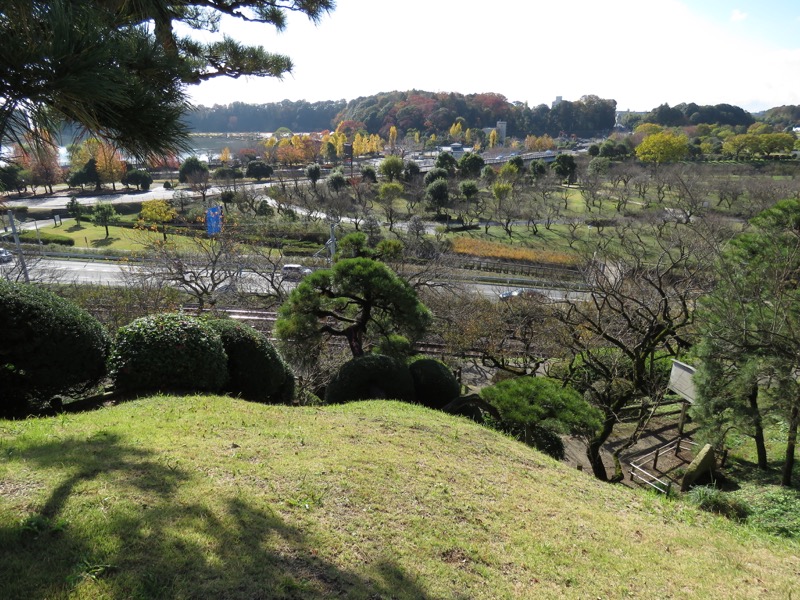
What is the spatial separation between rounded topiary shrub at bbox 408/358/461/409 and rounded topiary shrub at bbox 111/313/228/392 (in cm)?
400

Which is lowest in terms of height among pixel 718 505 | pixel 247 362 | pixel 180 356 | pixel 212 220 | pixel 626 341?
pixel 626 341

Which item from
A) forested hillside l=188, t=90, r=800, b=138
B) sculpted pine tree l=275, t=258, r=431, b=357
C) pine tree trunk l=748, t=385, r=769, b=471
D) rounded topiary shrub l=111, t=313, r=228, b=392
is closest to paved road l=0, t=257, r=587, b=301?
pine tree trunk l=748, t=385, r=769, b=471

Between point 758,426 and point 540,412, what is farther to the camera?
point 758,426

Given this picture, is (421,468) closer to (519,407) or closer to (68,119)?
(519,407)

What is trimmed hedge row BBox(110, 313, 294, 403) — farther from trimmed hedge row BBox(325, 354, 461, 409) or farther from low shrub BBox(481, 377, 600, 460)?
low shrub BBox(481, 377, 600, 460)

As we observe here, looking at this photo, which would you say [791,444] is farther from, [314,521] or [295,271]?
[295,271]

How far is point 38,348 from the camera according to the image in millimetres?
6020

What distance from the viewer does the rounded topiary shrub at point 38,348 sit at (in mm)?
5906

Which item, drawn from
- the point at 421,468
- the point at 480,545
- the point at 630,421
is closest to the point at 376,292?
the point at 421,468

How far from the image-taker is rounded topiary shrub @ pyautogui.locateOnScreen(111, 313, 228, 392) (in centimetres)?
662

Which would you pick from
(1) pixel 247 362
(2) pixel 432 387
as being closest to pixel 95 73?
(1) pixel 247 362

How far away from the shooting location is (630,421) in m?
14.0

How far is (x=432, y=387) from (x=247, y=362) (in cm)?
363

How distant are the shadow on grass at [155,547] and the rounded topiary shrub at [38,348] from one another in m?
2.48
